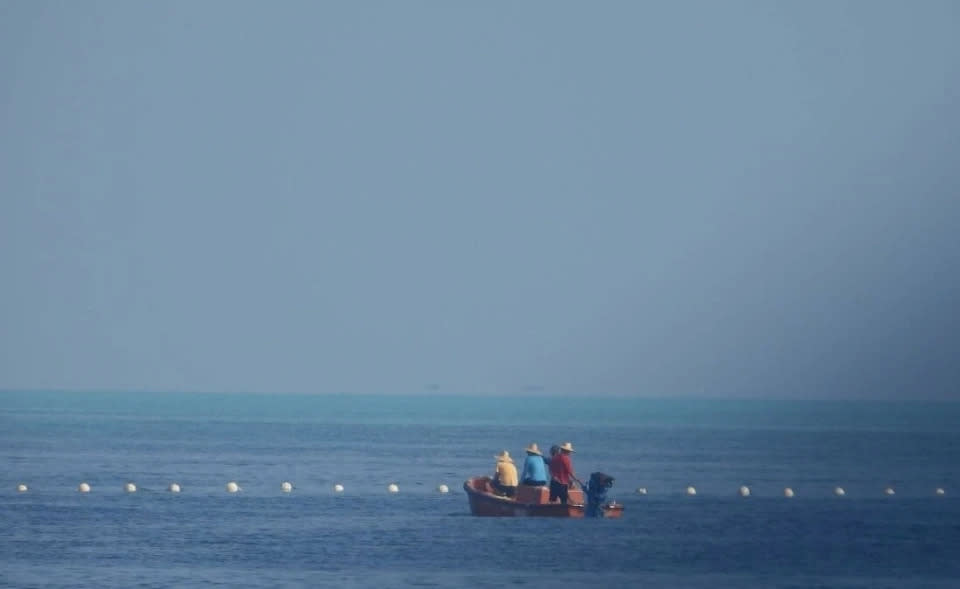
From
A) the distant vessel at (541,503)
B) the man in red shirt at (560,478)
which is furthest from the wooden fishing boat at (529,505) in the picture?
the man in red shirt at (560,478)

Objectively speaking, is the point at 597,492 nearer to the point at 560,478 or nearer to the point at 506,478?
the point at 560,478

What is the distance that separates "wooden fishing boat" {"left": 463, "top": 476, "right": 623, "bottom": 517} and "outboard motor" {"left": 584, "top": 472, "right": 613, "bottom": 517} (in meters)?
0.07

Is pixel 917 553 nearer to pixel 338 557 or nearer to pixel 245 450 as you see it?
pixel 338 557

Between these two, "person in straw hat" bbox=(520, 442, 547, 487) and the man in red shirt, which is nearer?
the man in red shirt

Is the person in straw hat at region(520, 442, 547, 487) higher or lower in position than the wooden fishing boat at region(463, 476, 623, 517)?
higher

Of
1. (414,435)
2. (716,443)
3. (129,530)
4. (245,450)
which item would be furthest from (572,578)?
(414,435)

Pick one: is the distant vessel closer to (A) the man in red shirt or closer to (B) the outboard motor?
(B) the outboard motor

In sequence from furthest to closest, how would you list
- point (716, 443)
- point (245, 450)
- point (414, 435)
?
point (414, 435) → point (716, 443) → point (245, 450)

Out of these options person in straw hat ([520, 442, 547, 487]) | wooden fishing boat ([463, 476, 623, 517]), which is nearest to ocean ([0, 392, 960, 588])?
wooden fishing boat ([463, 476, 623, 517])

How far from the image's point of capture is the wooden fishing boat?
4922 centimetres

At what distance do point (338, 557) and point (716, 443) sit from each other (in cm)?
7809

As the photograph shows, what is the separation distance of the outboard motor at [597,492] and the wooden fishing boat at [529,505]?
0.07 metres

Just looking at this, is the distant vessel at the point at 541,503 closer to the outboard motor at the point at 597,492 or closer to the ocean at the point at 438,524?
the outboard motor at the point at 597,492

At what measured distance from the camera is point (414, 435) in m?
132
